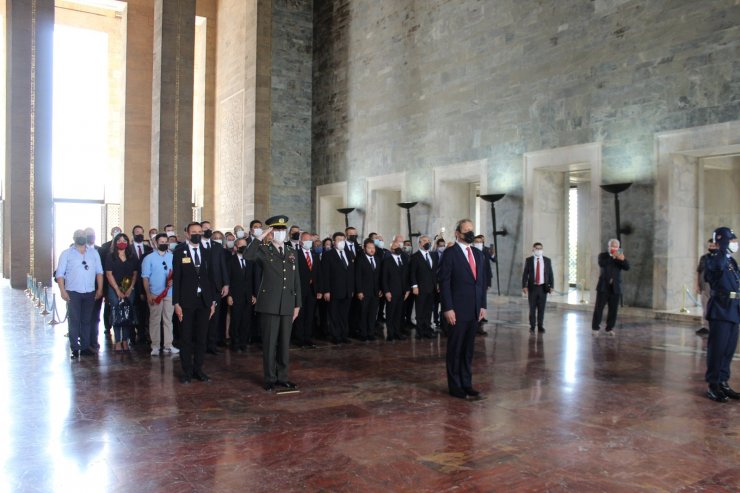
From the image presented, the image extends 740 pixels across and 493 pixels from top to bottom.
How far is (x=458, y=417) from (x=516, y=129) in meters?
11.5

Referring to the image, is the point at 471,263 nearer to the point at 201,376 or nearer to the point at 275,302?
the point at 275,302

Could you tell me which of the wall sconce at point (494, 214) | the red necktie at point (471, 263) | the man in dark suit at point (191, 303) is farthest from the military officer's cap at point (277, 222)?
the wall sconce at point (494, 214)

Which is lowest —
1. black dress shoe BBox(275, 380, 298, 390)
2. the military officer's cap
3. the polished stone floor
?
the polished stone floor

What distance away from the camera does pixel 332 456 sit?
14.1ft

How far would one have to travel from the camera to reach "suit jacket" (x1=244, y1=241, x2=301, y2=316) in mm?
6387

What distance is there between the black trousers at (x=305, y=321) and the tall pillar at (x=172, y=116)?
930 centimetres

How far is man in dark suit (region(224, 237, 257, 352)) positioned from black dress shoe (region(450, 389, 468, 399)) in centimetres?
357

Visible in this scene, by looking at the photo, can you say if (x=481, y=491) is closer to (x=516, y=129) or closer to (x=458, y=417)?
(x=458, y=417)

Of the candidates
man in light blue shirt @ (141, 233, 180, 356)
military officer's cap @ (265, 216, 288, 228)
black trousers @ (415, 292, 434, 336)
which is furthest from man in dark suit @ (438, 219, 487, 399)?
man in light blue shirt @ (141, 233, 180, 356)

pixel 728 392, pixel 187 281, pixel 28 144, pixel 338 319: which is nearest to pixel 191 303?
pixel 187 281

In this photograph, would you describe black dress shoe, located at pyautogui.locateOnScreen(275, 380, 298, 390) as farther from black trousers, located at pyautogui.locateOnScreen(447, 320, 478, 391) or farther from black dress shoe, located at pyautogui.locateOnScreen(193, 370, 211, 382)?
black trousers, located at pyautogui.locateOnScreen(447, 320, 478, 391)

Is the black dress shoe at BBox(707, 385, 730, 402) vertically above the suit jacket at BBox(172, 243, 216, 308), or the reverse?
the suit jacket at BBox(172, 243, 216, 308)

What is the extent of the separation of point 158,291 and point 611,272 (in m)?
7.09

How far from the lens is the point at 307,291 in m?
9.27
